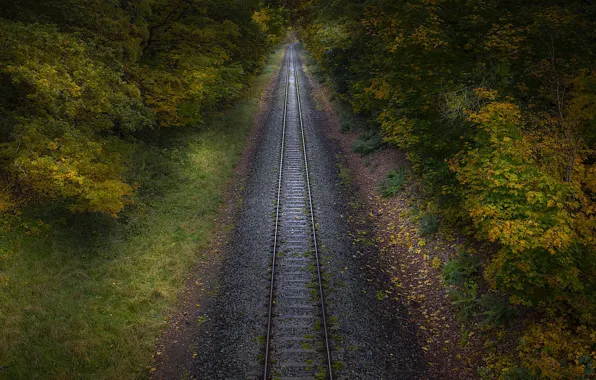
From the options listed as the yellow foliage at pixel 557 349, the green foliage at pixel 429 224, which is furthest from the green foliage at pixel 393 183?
the yellow foliage at pixel 557 349

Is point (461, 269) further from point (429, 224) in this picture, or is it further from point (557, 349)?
point (557, 349)

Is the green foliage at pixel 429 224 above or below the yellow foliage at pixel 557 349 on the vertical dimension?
above

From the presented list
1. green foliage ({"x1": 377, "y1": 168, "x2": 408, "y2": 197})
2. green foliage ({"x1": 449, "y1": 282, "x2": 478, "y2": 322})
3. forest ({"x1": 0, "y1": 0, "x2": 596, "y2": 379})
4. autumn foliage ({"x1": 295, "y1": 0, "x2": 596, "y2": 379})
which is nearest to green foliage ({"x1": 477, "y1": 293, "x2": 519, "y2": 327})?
forest ({"x1": 0, "y1": 0, "x2": 596, "y2": 379})

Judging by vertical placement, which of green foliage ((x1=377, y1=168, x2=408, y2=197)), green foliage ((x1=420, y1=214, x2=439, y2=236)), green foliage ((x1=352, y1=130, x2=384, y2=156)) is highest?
green foliage ((x1=352, y1=130, x2=384, y2=156))

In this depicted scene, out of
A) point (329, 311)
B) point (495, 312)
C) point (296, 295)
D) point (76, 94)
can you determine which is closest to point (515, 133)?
point (495, 312)

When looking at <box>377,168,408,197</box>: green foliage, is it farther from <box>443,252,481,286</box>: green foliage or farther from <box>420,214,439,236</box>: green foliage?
<box>443,252,481,286</box>: green foliage

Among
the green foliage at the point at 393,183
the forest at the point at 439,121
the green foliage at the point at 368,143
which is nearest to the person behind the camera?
the forest at the point at 439,121

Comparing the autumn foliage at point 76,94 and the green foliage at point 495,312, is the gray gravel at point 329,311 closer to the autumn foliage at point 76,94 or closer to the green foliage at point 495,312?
the green foliage at point 495,312
